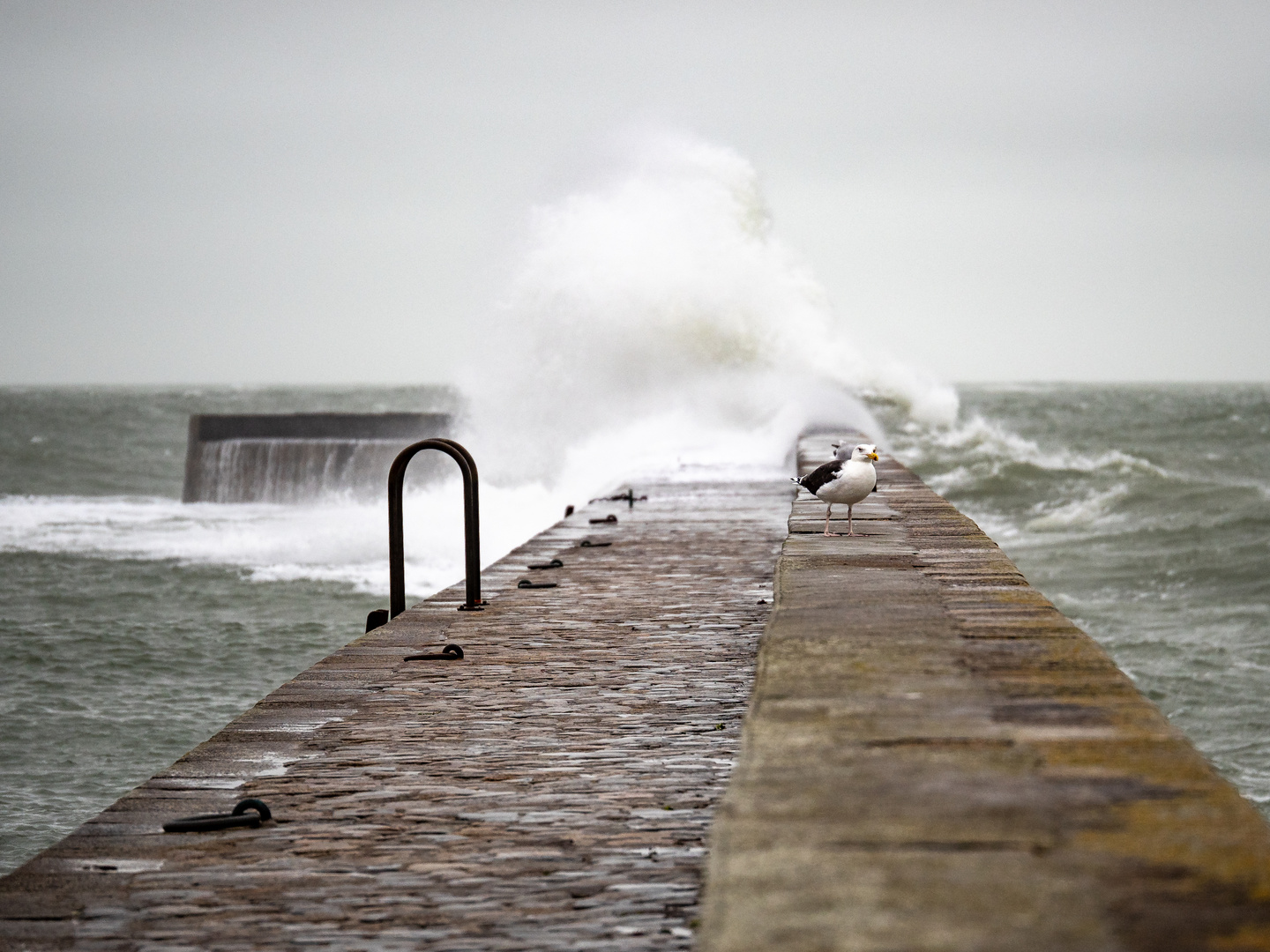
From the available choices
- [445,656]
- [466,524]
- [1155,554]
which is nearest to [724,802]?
[445,656]

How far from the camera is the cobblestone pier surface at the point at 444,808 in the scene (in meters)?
2.68

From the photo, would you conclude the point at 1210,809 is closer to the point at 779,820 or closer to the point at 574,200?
the point at 779,820

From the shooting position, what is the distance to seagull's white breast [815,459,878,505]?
17.4 ft

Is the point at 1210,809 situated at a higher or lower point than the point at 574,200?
lower

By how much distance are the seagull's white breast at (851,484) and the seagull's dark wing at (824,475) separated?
1.1 inches

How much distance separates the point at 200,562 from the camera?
50.5ft

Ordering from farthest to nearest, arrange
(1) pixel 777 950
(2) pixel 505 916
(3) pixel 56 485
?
1. (3) pixel 56 485
2. (2) pixel 505 916
3. (1) pixel 777 950

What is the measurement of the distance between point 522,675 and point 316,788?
134 centimetres

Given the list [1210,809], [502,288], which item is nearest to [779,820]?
[1210,809]

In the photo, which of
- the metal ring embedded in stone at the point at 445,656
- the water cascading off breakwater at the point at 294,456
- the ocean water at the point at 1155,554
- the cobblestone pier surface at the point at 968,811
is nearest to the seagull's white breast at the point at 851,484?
the metal ring embedded in stone at the point at 445,656

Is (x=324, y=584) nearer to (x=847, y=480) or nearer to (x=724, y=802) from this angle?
(x=847, y=480)

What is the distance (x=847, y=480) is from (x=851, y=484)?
3 cm

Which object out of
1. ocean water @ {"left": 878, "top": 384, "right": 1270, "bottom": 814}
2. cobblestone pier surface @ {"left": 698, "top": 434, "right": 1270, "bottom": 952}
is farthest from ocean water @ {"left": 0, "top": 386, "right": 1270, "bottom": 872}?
cobblestone pier surface @ {"left": 698, "top": 434, "right": 1270, "bottom": 952}

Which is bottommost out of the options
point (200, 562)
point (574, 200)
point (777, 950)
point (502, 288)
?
point (200, 562)
